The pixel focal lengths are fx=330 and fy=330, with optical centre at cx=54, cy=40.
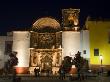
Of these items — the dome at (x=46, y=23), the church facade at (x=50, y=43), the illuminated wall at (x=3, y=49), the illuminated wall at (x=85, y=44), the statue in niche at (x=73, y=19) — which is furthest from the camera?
the illuminated wall at (x=3, y=49)

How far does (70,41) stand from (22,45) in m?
6.94

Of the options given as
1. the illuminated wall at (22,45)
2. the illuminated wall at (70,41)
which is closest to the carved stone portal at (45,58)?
the illuminated wall at (22,45)

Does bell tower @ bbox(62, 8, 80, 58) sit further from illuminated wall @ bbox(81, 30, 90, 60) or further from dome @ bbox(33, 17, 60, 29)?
dome @ bbox(33, 17, 60, 29)

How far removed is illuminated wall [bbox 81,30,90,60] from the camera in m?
46.5

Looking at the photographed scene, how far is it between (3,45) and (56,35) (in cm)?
811

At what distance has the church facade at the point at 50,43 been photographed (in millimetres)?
46875

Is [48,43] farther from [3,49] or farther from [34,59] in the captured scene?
[3,49]

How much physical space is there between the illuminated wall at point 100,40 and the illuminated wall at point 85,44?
56 cm

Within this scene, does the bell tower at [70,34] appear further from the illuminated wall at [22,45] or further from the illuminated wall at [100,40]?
the illuminated wall at [22,45]

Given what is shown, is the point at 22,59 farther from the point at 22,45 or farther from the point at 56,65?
the point at 56,65

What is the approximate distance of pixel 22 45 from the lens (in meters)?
47.7

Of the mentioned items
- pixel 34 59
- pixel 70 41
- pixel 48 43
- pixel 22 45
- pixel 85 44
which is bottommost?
pixel 34 59

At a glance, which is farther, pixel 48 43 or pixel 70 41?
pixel 48 43

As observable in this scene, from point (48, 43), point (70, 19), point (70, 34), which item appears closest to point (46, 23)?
point (48, 43)
